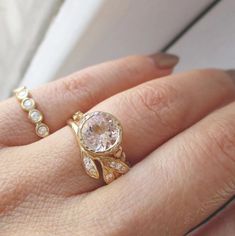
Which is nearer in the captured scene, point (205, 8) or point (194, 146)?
point (194, 146)

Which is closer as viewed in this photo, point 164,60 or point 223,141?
point 223,141

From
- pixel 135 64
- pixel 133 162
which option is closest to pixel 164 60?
pixel 135 64

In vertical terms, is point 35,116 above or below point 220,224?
above

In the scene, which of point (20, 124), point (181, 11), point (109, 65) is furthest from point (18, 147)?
point (181, 11)

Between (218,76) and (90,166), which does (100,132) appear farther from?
(218,76)

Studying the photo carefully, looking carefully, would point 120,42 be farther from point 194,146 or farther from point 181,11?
point 194,146

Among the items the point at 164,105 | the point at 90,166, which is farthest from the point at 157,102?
the point at 90,166
